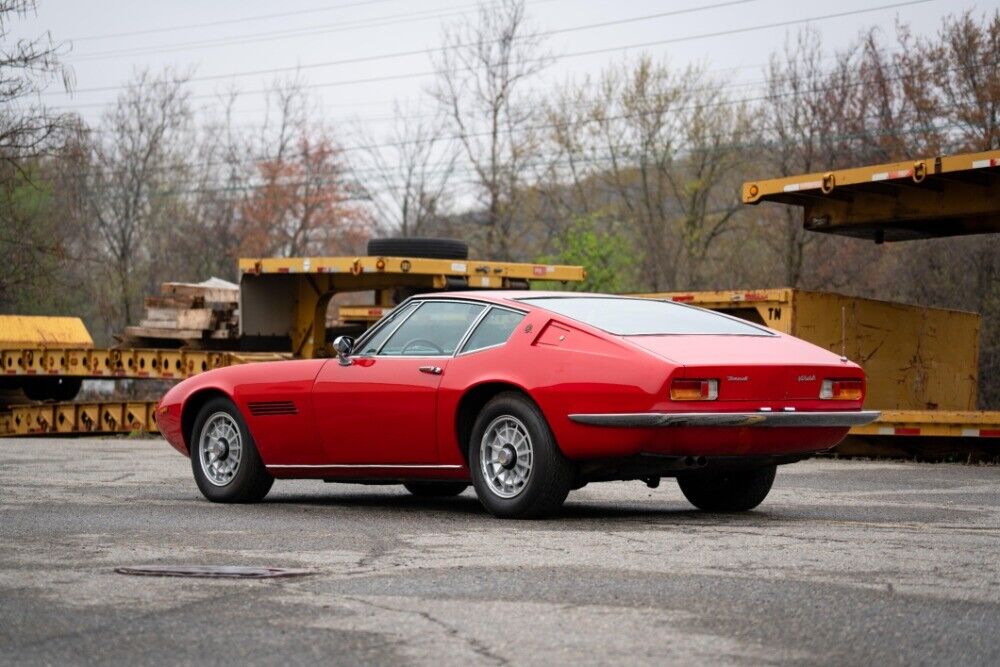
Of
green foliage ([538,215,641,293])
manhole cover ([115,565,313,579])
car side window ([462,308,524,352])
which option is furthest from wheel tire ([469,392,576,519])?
green foliage ([538,215,641,293])

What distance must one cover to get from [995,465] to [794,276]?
22158 mm

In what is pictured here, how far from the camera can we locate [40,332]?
28.2 m

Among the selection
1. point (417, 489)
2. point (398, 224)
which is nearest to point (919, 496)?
point (417, 489)

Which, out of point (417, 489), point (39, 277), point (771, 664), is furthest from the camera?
point (39, 277)

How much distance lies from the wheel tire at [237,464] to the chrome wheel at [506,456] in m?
2.08

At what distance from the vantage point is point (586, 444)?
7.95 meters

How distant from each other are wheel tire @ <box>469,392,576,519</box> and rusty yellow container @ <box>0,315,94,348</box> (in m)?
19.9

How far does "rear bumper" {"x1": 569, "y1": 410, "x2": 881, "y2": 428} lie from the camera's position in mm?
7730

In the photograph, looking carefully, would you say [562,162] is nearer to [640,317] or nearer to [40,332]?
[40,332]

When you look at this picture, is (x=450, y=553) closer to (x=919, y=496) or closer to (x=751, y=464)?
(x=751, y=464)

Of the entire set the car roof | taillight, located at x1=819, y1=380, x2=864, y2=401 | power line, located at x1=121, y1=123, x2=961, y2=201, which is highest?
power line, located at x1=121, y1=123, x2=961, y2=201

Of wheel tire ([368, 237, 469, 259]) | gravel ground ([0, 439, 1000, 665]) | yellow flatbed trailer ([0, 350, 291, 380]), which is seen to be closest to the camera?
gravel ground ([0, 439, 1000, 665])

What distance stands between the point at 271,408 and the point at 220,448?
61 centimetres

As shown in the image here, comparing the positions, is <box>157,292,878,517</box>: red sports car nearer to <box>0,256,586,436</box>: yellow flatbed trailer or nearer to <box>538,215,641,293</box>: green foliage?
<box>0,256,586,436</box>: yellow flatbed trailer
